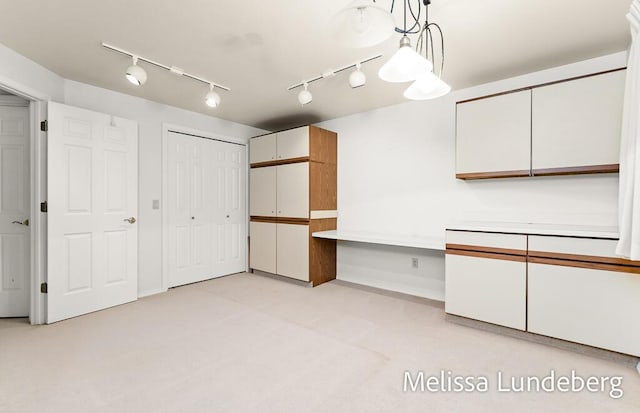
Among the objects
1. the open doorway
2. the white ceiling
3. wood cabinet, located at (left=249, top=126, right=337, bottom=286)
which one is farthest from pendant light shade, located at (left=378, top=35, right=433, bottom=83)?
the open doorway

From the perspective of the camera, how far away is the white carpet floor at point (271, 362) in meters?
1.69

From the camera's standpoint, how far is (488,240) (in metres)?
2.57

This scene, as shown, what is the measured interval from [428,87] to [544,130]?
5.12 ft

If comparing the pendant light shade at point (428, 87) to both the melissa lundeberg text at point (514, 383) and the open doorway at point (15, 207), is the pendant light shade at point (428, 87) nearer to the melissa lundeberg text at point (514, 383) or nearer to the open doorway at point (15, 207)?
the melissa lundeberg text at point (514, 383)

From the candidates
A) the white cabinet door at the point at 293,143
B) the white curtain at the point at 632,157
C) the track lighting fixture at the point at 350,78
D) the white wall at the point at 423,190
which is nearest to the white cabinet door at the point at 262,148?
the white cabinet door at the point at 293,143

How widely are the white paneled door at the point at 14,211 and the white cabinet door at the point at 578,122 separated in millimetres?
4982

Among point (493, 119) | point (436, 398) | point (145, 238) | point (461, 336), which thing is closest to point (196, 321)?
point (145, 238)

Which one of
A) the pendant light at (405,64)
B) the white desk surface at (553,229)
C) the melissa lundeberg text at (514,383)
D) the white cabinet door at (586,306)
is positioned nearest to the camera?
the pendant light at (405,64)

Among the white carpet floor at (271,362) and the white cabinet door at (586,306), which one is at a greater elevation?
the white cabinet door at (586,306)

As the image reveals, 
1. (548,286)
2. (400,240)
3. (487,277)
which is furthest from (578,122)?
(400,240)

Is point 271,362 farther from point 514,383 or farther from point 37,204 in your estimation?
point 37,204

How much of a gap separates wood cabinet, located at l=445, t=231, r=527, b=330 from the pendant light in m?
1.76

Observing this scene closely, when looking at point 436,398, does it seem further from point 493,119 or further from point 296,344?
point 493,119

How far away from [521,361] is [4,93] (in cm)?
523
